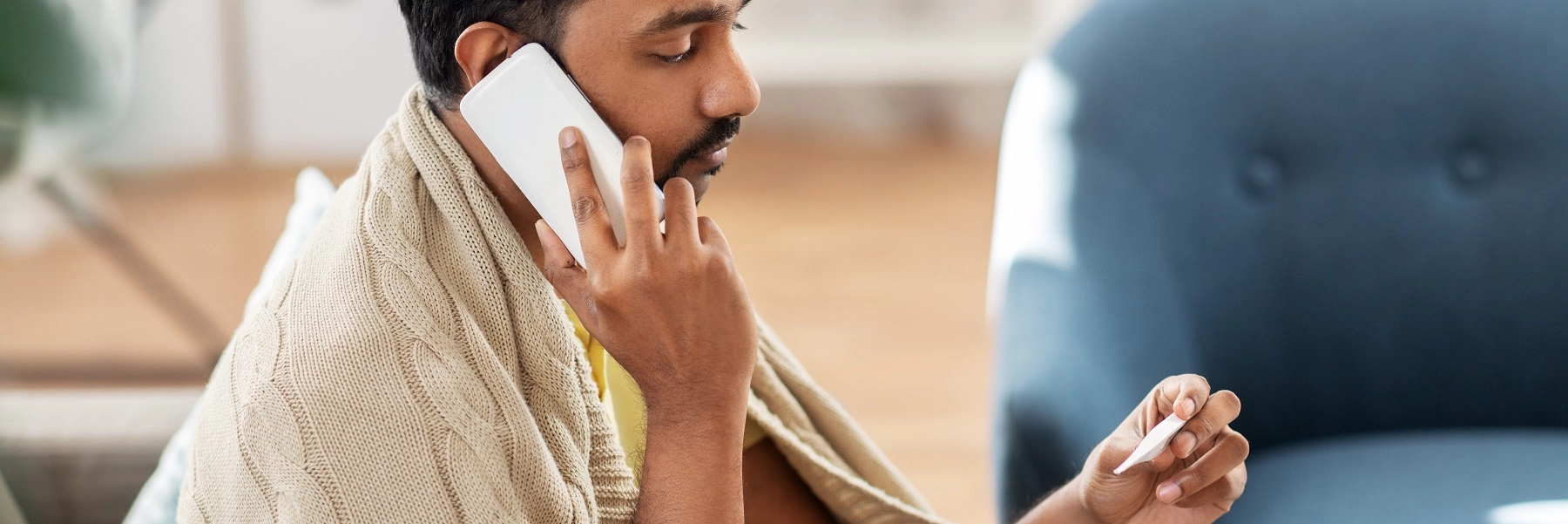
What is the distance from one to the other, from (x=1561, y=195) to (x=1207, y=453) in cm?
68

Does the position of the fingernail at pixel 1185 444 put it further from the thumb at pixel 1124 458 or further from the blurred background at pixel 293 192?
the blurred background at pixel 293 192

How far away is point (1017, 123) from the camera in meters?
1.42

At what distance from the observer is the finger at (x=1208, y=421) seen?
916mm

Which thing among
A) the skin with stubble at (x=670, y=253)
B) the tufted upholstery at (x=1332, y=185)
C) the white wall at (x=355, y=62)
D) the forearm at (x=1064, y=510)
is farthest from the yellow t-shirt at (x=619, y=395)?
the white wall at (x=355, y=62)

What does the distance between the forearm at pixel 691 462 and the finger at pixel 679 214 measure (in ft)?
0.32

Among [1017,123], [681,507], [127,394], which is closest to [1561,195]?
[1017,123]

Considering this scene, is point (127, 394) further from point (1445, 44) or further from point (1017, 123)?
point (1445, 44)

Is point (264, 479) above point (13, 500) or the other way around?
the other way around

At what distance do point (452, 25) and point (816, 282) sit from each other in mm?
2353

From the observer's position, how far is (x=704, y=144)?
2.80 ft

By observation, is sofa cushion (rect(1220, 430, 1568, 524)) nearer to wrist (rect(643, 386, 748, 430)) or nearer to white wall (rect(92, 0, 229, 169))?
wrist (rect(643, 386, 748, 430))

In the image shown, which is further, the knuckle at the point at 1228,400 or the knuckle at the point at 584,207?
the knuckle at the point at 1228,400

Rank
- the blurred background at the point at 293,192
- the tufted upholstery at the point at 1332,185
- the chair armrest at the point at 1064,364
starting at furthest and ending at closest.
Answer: the blurred background at the point at 293,192 → the tufted upholstery at the point at 1332,185 → the chair armrest at the point at 1064,364

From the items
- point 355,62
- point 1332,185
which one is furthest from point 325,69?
point 1332,185
